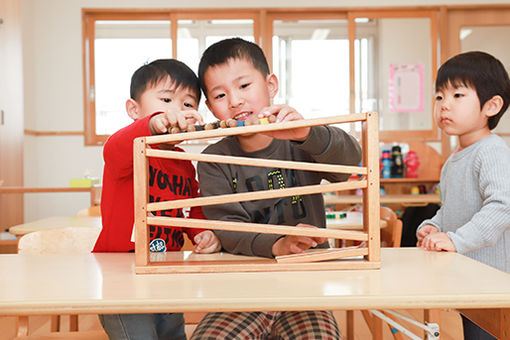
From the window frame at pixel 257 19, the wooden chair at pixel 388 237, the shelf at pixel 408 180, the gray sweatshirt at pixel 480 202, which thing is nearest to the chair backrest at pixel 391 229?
the wooden chair at pixel 388 237

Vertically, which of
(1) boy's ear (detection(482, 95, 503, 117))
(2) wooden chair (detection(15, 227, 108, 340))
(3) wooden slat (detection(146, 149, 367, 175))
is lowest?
(2) wooden chair (detection(15, 227, 108, 340))

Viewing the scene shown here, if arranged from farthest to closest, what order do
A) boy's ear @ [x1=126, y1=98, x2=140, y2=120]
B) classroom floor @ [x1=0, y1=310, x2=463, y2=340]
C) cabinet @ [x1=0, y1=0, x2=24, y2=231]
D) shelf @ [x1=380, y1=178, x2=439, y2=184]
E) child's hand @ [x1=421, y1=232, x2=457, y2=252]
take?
shelf @ [x1=380, y1=178, x2=439, y2=184] → cabinet @ [x1=0, y1=0, x2=24, y2=231] → classroom floor @ [x1=0, y1=310, x2=463, y2=340] → boy's ear @ [x1=126, y1=98, x2=140, y2=120] → child's hand @ [x1=421, y1=232, x2=457, y2=252]

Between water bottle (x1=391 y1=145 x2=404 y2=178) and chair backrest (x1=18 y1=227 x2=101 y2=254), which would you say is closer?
chair backrest (x1=18 y1=227 x2=101 y2=254)

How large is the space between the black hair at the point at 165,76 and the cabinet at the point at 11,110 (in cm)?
309

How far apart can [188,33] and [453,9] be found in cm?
282

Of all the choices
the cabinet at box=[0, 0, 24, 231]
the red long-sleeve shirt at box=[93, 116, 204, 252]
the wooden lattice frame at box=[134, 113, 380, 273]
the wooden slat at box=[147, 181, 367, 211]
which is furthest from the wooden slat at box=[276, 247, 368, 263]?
the cabinet at box=[0, 0, 24, 231]

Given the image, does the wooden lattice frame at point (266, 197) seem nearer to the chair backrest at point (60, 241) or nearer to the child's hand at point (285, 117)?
the child's hand at point (285, 117)

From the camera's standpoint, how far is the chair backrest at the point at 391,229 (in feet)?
5.70

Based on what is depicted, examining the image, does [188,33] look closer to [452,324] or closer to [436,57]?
[436,57]

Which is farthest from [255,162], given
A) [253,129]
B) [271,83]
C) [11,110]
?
[11,110]

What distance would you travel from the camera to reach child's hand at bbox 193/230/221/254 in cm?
101

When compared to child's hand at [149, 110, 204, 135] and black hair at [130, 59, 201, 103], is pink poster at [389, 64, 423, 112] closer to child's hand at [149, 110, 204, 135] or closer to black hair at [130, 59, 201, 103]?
black hair at [130, 59, 201, 103]

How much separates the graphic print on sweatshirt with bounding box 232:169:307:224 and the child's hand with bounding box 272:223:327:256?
0.17 meters

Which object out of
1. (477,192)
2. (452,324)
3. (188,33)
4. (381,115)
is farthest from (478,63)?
(188,33)
